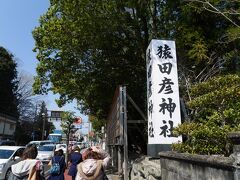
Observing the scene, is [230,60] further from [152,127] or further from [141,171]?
[141,171]

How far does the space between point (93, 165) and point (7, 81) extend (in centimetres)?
4729

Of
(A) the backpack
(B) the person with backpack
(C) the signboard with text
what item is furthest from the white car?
(C) the signboard with text

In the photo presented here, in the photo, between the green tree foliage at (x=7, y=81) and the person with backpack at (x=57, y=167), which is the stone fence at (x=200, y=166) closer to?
the person with backpack at (x=57, y=167)

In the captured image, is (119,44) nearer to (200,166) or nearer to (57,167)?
(57,167)

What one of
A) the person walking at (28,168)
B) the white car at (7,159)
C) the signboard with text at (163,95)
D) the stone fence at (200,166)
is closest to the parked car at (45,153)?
the white car at (7,159)

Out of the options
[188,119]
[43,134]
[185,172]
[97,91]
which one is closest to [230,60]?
[188,119]

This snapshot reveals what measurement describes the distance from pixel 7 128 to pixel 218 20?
1717 inches

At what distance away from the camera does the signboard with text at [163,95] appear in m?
10.5

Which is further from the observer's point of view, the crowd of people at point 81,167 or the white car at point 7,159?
the white car at point 7,159

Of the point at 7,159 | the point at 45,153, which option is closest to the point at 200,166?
the point at 7,159

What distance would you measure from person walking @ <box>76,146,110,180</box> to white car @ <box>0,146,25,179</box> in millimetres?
11717

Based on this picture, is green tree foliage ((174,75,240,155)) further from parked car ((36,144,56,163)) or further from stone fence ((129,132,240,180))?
parked car ((36,144,56,163))

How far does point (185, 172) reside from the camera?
20.7 ft

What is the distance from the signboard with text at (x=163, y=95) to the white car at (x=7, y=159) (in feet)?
29.5
